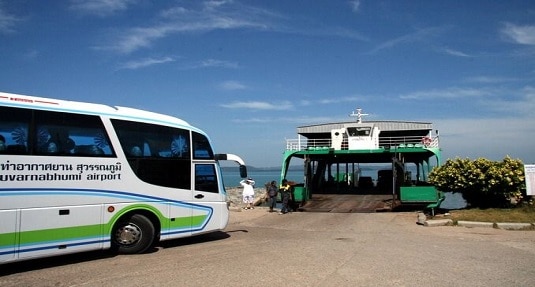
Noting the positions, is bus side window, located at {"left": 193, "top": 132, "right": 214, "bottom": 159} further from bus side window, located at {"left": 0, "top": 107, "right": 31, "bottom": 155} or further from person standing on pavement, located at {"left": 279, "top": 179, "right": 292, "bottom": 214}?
person standing on pavement, located at {"left": 279, "top": 179, "right": 292, "bottom": 214}

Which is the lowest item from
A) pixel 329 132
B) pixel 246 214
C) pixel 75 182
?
pixel 246 214

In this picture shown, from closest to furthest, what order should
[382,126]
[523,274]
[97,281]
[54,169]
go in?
[97,281]
[523,274]
[54,169]
[382,126]

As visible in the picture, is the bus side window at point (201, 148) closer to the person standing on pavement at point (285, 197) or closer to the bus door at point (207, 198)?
the bus door at point (207, 198)

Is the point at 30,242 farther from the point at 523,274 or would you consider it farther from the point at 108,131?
the point at 523,274

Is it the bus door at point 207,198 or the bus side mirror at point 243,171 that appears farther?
the bus side mirror at point 243,171

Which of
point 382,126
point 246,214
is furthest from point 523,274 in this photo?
point 382,126

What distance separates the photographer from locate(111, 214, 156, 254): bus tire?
8812 millimetres

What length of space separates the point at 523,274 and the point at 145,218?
706 cm

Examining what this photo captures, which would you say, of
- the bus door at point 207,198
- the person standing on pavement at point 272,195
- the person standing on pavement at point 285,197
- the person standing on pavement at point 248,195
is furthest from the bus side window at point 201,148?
the person standing on pavement at point 248,195

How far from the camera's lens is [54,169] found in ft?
25.0

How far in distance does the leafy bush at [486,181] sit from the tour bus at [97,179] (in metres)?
9.48

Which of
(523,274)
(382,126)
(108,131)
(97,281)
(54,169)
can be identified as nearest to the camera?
(97,281)

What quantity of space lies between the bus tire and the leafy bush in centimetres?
1146

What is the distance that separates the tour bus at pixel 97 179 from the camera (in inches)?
284
